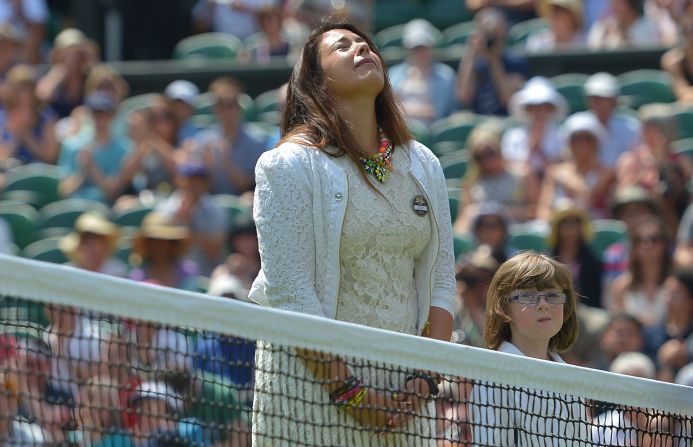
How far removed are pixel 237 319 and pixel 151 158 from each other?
7.14 meters

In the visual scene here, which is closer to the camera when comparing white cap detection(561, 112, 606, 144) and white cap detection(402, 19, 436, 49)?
white cap detection(561, 112, 606, 144)

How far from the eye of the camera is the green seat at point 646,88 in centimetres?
1043

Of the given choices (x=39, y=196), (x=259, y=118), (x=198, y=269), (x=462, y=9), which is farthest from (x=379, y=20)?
(x=198, y=269)

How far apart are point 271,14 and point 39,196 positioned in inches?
112

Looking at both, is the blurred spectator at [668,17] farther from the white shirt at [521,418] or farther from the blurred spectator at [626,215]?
the white shirt at [521,418]

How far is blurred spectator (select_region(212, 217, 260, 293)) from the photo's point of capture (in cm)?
866

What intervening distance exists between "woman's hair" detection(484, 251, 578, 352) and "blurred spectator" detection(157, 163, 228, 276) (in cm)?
514

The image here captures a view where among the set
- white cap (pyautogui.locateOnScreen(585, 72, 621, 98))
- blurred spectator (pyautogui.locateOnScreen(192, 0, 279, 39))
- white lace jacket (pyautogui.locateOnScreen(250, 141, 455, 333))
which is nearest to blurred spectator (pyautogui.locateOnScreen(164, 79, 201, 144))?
blurred spectator (pyautogui.locateOnScreen(192, 0, 279, 39))

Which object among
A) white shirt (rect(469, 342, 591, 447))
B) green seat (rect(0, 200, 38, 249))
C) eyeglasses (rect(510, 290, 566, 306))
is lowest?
white shirt (rect(469, 342, 591, 447))

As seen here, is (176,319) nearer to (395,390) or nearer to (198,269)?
(395,390)

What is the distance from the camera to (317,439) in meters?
3.88

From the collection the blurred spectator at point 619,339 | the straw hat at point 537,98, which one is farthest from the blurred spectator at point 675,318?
the straw hat at point 537,98

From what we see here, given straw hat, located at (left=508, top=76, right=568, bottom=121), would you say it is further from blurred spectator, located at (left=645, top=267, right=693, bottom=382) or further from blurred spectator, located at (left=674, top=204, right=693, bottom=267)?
blurred spectator, located at (left=645, top=267, right=693, bottom=382)

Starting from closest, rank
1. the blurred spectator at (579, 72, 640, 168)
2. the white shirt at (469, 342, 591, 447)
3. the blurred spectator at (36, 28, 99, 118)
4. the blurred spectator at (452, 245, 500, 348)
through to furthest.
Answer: the white shirt at (469, 342, 591, 447)
the blurred spectator at (452, 245, 500, 348)
the blurred spectator at (579, 72, 640, 168)
the blurred spectator at (36, 28, 99, 118)
